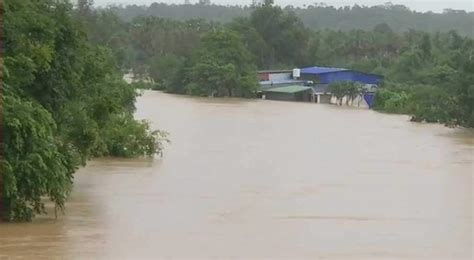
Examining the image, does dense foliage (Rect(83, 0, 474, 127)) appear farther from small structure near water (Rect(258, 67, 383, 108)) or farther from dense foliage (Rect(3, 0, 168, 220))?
dense foliage (Rect(3, 0, 168, 220))

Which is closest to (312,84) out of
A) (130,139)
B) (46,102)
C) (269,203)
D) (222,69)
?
(222,69)

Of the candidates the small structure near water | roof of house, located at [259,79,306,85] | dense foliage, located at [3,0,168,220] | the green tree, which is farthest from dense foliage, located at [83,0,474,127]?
dense foliage, located at [3,0,168,220]

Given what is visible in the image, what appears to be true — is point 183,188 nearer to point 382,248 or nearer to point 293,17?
point 382,248

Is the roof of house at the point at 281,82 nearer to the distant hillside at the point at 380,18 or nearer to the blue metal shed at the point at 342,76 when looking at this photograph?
the blue metal shed at the point at 342,76

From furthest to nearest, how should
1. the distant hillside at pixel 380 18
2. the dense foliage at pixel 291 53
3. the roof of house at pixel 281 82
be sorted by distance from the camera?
the distant hillside at pixel 380 18, the roof of house at pixel 281 82, the dense foliage at pixel 291 53

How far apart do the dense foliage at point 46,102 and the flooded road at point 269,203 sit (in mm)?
668

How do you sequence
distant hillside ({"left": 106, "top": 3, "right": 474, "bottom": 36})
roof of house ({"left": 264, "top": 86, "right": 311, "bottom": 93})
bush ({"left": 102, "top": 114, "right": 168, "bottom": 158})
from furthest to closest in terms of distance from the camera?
distant hillside ({"left": 106, "top": 3, "right": 474, "bottom": 36}) < roof of house ({"left": 264, "top": 86, "right": 311, "bottom": 93}) < bush ({"left": 102, "top": 114, "right": 168, "bottom": 158})

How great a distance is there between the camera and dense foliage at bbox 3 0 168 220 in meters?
11.6

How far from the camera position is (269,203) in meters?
15.3

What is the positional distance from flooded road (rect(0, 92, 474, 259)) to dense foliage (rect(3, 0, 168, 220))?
26.3 inches

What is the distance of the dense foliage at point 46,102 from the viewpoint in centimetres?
1165

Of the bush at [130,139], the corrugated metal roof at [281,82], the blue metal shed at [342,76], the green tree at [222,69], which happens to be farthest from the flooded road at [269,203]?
the corrugated metal roof at [281,82]

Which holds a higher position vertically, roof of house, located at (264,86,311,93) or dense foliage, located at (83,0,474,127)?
dense foliage, located at (83,0,474,127)

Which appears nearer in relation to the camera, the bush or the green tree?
the bush
